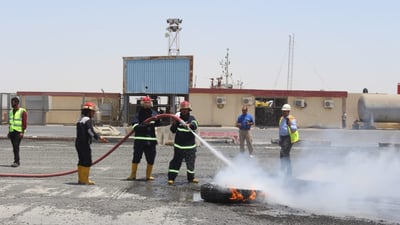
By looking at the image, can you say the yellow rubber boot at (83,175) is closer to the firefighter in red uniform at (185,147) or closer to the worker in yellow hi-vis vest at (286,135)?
the firefighter in red uniform at (185,147)

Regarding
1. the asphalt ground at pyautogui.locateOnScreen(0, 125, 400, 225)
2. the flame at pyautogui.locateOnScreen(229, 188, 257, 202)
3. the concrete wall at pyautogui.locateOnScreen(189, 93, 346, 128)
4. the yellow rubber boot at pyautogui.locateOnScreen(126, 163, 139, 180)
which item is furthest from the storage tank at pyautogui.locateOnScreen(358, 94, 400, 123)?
the flame at pyautogui.locateOnScreen(229, 188, 257, 202)

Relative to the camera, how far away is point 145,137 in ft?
34.6

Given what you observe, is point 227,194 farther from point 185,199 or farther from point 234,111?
point 234,111

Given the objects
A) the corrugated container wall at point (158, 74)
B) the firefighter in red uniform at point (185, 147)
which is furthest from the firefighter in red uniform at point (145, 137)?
the corrugated container wall at point (158, 74)

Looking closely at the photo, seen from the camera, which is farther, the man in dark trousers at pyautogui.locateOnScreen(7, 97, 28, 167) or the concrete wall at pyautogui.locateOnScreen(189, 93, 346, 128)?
the concrete wall at pyautogui.locateOnScreen(189, 93, 346, 128)

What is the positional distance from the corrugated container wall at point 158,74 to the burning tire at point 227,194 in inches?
1313

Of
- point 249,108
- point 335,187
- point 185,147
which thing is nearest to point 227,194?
point 335,187

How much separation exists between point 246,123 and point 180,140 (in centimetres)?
582

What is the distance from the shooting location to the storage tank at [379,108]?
3953 centimetres

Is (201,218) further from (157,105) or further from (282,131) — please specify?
(157,105)

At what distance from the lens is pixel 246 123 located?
16.0 m

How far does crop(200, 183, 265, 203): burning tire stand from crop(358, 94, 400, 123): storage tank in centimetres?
3327

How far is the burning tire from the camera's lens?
8.05 metres

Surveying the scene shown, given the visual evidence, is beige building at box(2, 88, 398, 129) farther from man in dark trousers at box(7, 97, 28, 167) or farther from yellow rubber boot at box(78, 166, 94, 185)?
yellow rubber boot at box(78, 166, 94, 185)
